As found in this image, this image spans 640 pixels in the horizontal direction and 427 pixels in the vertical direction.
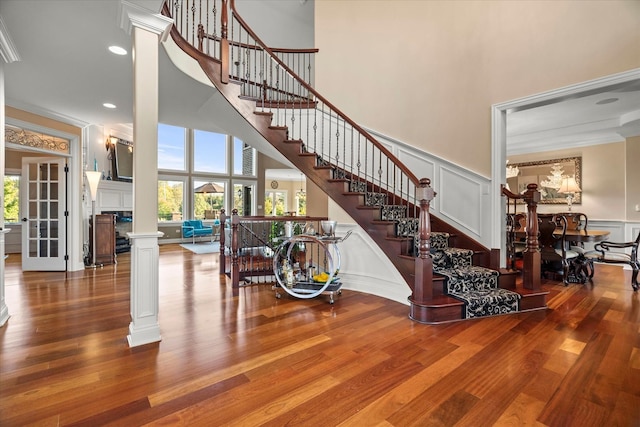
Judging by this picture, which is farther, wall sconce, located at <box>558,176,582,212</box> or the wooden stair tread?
wall sconce, located at <box>558,176,582,212</box>

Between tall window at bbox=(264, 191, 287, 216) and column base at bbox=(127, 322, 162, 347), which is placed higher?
tall window at bbox=(264, 191, 287, 216)

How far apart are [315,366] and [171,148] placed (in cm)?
986

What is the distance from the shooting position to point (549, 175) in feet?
22.7

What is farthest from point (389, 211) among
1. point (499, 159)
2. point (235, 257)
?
point (235, 257)

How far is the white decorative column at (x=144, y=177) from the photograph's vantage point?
92.5 inches

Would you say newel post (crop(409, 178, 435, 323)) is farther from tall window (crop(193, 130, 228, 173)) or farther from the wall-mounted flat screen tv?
tall window (crop(193, 130, 228, 173))

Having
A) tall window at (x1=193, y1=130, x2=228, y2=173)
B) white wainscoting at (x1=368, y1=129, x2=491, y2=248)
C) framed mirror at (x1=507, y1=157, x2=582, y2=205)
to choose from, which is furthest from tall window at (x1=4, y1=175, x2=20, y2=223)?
framed mirror at (x1=507, y1=157, x2=582, y2=205)

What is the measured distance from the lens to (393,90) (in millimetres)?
4590

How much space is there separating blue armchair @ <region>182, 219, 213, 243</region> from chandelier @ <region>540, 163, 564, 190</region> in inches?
376

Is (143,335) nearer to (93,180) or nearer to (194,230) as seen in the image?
(93,180)

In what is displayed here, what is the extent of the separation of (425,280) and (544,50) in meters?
3.03

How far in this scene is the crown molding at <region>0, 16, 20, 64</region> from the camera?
2.61m

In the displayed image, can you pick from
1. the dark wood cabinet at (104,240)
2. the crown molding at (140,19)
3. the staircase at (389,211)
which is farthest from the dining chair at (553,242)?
the dark wood cabinet at (104,240)

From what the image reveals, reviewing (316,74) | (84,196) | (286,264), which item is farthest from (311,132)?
(84,196)
